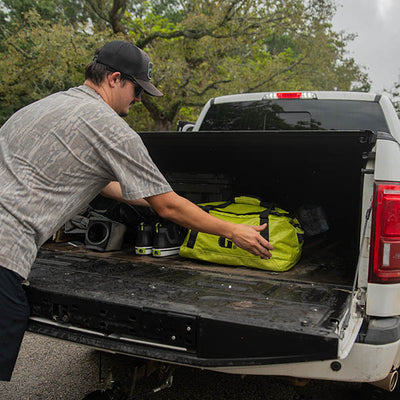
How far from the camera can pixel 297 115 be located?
13.5 ft

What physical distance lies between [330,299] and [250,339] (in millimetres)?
623

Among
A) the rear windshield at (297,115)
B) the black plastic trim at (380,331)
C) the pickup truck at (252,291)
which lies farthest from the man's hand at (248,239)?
the rear windshield at (297,115)

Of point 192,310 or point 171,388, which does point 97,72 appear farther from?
point 171,388

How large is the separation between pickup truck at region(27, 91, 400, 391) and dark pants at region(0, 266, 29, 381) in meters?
0.16

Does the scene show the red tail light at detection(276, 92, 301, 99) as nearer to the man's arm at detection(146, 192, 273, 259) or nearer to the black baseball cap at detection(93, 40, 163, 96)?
the black baseball cap at detection(93, 40, 163, 96)

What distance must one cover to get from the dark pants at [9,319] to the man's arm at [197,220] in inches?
28.5

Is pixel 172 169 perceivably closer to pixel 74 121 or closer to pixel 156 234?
pixel 156 234

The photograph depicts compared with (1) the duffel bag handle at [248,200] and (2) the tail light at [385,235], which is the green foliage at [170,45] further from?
(2) the tail light at [385,235]

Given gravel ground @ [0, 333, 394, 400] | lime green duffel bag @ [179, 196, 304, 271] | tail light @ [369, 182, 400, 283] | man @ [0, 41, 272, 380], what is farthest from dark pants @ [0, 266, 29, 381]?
tail light @ [369, 182, 400, 283]

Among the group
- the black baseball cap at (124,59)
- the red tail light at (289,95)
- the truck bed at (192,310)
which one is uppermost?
the red tail light at (289,95)

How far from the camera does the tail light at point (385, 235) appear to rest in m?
1.91

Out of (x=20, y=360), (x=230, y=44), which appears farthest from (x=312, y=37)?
(x=20, y=360)

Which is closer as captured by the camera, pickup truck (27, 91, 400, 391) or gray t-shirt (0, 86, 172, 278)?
pickup truck (27, 91, 400, 391)

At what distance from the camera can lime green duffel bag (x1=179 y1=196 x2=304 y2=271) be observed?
108 inches
